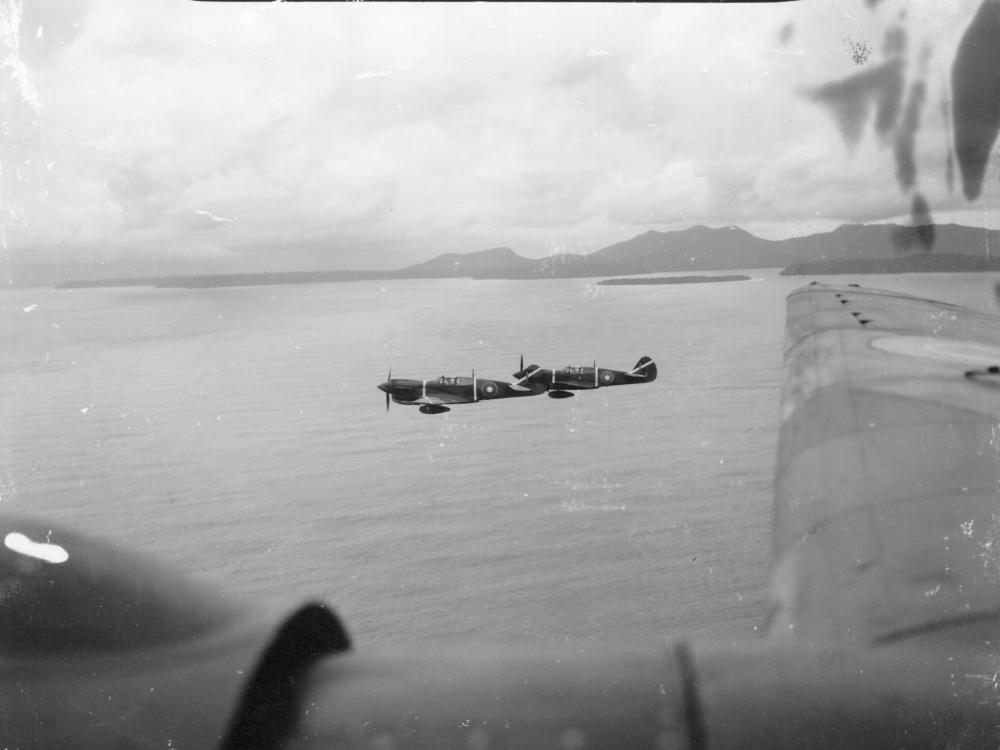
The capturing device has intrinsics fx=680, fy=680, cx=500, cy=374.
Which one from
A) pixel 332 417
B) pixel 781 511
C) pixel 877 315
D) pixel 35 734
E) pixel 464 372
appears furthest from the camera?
pixel 332 417

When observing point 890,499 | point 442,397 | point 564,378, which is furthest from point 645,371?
point 890,499

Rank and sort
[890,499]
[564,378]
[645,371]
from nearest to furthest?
[890,499]
[564,378]
[645,371]

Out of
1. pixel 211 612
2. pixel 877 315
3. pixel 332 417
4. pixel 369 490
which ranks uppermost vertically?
pixel 877 315

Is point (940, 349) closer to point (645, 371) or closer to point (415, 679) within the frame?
point (645, 371)

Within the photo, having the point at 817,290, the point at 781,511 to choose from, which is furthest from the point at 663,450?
the point at 781,511

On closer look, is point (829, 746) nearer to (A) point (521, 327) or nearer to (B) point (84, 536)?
(B) point (84, 536)

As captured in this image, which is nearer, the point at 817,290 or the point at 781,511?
the point at 781,511

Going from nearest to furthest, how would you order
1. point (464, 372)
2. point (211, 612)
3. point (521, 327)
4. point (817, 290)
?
point (211, 612) < point (464, 372) < point (817, 290) < point (521, 327)
